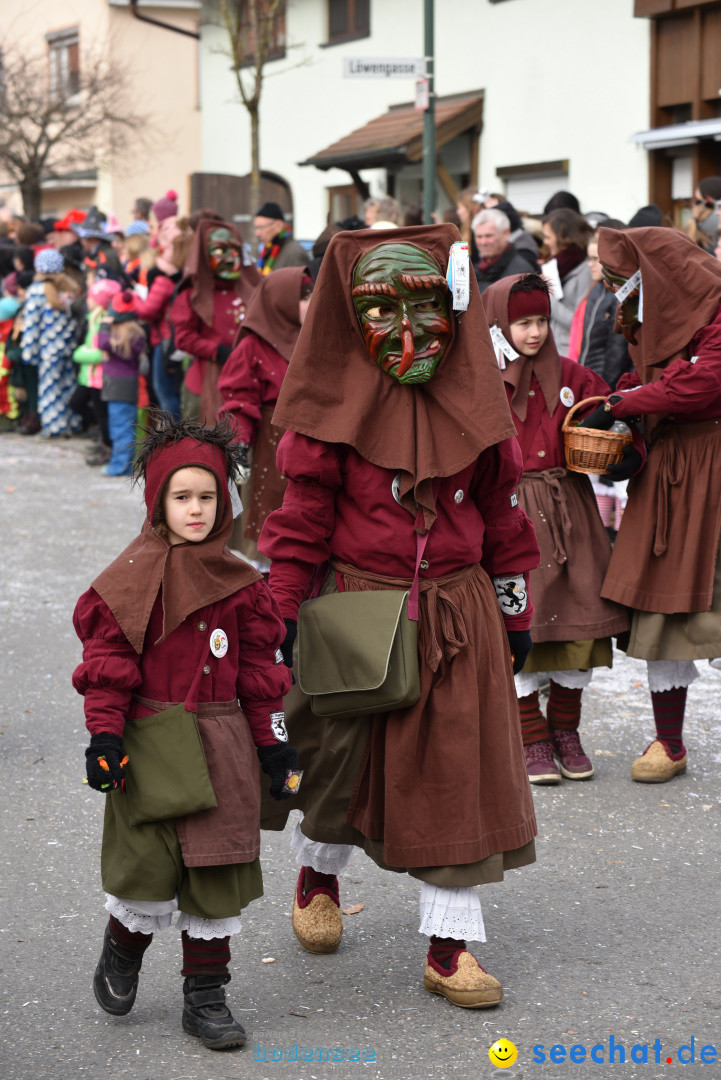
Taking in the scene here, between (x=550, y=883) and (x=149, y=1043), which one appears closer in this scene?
(x=149, y=1043)

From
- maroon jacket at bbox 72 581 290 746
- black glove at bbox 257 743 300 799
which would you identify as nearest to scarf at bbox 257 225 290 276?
maroon jacket at bbox 72 581 290 746

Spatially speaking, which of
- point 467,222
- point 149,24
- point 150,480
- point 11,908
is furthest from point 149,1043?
point 149,24

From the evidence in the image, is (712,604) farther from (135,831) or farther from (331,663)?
(135,831)

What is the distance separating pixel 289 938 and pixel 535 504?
2.02 m

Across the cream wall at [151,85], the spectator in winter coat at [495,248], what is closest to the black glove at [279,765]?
the spectator in winter coat at [495,248]

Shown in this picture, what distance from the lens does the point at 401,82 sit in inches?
810

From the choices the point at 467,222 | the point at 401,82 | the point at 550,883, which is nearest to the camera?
the point at 550,883

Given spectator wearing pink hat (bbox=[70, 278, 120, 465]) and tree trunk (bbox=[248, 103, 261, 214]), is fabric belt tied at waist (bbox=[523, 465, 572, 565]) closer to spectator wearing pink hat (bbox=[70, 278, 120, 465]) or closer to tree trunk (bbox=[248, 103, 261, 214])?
spectator wearing pink hat (bbox=[70, 278, 120, 465])

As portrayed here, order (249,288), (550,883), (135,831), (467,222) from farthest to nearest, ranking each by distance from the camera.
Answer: (467,222)
(249,288)
(550,883)
(135,831)

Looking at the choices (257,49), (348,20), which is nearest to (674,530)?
(257,49)

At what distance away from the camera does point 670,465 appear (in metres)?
5.39

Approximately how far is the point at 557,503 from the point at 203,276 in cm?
438

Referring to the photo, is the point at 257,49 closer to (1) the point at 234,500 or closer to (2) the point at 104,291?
(2) the point at 104,291

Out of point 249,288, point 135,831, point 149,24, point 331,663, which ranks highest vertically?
point 149,24
